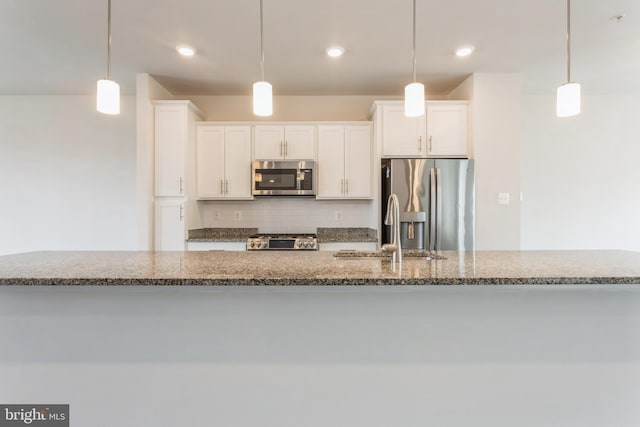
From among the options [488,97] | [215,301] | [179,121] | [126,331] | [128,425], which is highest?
[488,97]

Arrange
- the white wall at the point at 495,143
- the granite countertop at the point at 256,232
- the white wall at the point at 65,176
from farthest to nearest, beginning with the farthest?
the white wall at the point at 65,176, the granite countertop at the point at 256,232, the white wall at the point at 495,143

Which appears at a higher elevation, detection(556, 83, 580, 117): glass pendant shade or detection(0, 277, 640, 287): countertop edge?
detection(556, 83, 580, 117): glass pendant shade

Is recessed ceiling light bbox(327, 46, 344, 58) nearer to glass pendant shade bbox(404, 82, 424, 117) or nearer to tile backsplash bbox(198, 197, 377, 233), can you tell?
glass pendant shade bbox(404, 82, 424, 117)

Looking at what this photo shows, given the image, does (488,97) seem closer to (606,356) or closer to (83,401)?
(606,356)

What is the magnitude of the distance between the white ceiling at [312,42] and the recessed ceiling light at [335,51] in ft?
0.20

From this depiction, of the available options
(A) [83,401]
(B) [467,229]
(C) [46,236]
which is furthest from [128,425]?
(C) [46,236]

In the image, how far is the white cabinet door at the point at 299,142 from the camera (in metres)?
3.74

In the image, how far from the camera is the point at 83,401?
54.9 inches

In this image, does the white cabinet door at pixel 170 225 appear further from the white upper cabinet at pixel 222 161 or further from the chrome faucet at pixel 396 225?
the chrome faucet at pixel 396 225

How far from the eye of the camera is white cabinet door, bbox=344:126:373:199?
12.3ft

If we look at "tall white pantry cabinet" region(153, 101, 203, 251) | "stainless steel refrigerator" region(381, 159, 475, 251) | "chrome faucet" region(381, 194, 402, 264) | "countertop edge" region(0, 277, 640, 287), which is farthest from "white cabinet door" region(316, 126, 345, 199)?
"countertop edge" region(0, 277, 640, 287)

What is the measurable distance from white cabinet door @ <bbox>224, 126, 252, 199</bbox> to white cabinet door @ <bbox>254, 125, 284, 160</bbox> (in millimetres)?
117

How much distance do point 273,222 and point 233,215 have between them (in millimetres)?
519

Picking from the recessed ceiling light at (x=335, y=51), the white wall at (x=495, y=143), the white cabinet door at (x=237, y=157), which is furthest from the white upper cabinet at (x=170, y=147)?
the white wall at (x=495, y=143)
